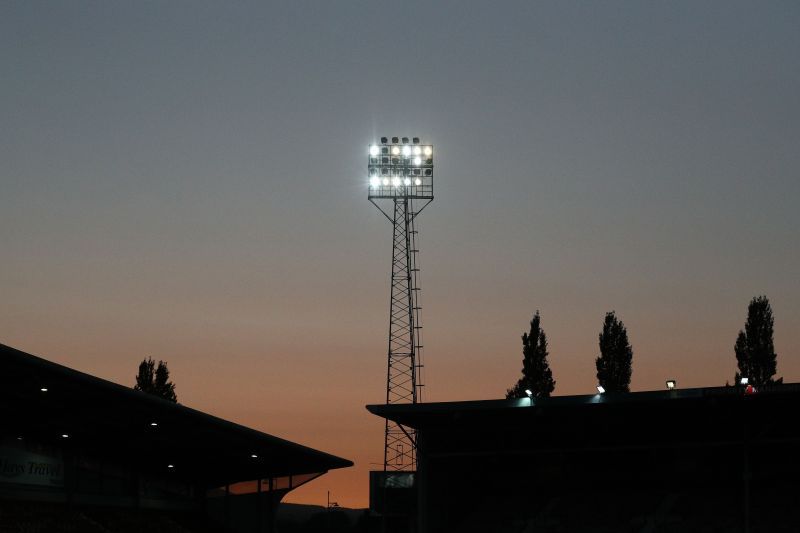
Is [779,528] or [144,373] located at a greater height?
[144,373]

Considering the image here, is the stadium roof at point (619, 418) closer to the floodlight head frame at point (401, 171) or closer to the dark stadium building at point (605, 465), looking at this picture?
the dark stadium building at point (605, 465)

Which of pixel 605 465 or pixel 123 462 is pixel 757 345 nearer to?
pixel 605 465

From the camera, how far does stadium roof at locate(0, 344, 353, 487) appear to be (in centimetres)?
2906

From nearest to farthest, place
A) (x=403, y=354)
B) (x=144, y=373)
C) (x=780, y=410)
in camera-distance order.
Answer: (x=780, y=410)
(x=403, y=354)
(x=144, y=373)

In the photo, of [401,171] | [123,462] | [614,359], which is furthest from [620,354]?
[123,462]

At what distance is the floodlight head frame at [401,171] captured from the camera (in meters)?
51.1

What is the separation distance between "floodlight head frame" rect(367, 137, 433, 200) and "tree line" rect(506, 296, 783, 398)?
17289 mm

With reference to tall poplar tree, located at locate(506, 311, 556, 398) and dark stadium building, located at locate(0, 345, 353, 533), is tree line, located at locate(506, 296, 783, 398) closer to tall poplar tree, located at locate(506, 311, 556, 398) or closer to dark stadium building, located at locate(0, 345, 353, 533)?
tall poplar tree, located at locate(506, 311, 556, 398)

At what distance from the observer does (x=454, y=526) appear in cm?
4253

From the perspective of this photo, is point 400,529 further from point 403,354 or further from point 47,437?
point 47,437

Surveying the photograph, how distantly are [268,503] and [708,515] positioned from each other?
18571 mm

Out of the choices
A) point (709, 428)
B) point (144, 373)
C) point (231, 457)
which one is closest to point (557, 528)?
point (709, 428)

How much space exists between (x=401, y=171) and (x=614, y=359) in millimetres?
20040

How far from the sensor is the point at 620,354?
64.2 m
